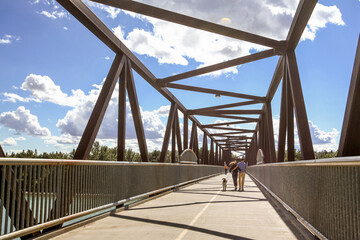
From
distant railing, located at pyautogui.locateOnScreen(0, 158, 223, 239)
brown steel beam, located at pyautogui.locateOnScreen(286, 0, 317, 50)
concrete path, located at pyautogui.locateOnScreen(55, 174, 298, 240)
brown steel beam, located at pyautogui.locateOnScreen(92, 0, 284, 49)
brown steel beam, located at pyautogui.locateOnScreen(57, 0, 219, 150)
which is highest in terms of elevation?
brown steel beam, located at pyautogui.locateOnScreen(92, 0, 284, 49)

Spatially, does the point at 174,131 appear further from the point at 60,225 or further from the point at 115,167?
the point at 60,225

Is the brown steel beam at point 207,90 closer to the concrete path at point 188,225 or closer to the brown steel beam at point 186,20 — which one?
the brown steel beam at point 186,20

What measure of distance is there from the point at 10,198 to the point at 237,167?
13909 mm

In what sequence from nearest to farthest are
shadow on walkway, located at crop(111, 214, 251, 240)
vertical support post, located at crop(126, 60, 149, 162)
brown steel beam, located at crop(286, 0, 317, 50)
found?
1. shadow on walkway, located at crop(111, 214, 251, 240)
2. brown steel beam, located at crop(286, 0, 317, 50)
3. vertical support post, located at crop(126, 60, 149, 162)

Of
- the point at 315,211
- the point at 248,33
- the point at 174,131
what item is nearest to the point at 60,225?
the point at 315,211

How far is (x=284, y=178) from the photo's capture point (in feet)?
31.6

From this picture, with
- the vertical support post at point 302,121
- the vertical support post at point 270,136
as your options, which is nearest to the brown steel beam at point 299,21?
the vertical support post at point 302,121

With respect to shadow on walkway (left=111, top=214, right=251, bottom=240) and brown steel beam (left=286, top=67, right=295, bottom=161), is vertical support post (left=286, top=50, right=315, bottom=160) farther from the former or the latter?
shadow on walkway (left=111, top=214, right=251, bottom=240)

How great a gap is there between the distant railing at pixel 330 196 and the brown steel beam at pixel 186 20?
8.01 metres

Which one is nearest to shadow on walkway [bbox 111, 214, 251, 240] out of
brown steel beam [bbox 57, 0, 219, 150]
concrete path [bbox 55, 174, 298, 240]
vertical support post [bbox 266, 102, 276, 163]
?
concrete path [bbox 55, 174, 298, 240]

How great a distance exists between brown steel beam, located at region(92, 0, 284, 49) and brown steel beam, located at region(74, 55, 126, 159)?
244 centimetres

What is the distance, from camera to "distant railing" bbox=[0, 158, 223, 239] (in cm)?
497

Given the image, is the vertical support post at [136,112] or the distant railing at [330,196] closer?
the distant railing at [330,196]

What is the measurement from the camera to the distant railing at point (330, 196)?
3.98 metres
